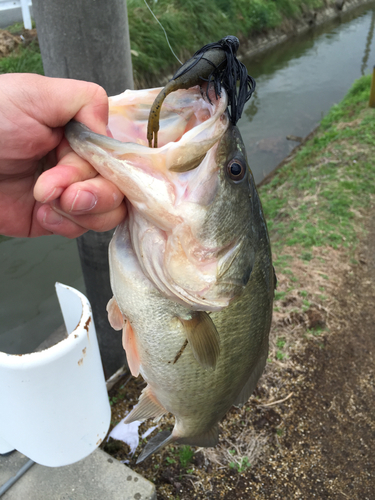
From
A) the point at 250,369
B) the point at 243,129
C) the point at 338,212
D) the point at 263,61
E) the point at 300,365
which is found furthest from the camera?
the point at 263,61

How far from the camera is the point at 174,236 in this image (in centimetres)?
129

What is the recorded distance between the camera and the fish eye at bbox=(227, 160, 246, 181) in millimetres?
1292

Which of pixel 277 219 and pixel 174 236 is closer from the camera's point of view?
pixel 174 236

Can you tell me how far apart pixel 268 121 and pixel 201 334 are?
955 cm

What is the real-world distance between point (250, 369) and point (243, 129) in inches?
339

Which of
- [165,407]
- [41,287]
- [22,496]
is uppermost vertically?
[165,407]

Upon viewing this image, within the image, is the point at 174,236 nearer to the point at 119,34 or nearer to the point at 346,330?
the point at 119,34

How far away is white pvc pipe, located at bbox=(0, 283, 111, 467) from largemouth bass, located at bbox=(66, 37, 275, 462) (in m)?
0.37

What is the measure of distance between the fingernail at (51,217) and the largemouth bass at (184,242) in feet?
0.65

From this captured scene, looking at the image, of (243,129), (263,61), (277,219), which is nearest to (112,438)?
(277,219)

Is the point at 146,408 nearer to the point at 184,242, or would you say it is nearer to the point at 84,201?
the point at 184,242

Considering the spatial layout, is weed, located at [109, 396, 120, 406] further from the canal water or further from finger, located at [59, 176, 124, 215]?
finger, located at [59, 176, 124, 215]

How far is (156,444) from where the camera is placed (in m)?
2.03

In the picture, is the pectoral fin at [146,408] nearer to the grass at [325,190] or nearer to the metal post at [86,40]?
the metal post at [86,40]
